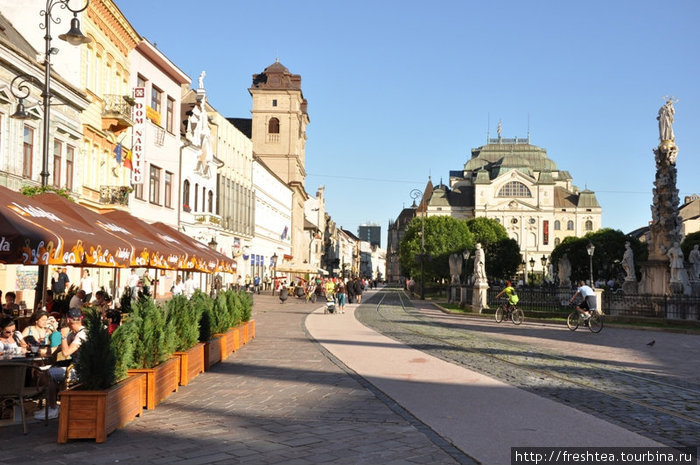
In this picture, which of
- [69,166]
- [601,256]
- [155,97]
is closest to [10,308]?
[69,166]

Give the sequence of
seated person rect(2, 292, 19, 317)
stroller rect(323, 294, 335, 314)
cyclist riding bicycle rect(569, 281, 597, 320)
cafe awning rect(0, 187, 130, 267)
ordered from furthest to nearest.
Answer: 1. stroller rect(323, 294, 335, 314)
2. cyclist riding bicycle rect(569, 281, 597, 320)
3. seated person rect(2, 292, 19, 317)
4. cafe awning rect(0, 187, 130, 267)

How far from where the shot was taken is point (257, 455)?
6.86 metres

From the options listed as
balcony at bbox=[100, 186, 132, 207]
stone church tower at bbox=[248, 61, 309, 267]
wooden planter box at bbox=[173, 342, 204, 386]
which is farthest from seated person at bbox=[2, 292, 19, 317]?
stone church tower at bbox=[248, 61, 309, 267]

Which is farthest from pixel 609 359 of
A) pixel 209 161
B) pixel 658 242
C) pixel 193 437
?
pixel 209 161

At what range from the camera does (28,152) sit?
23328 mm

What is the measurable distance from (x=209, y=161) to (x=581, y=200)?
128862 millimetres

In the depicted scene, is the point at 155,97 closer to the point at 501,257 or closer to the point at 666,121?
the point at 666,121

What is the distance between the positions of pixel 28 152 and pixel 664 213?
2647 cm

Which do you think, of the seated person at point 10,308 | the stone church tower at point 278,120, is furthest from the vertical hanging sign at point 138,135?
the stone church tower at point 278,120

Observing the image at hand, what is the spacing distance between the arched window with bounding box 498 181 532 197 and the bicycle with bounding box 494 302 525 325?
429 ft

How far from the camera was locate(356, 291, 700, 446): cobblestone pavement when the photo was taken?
29.0ft

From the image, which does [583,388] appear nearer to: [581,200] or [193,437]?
[193,437]

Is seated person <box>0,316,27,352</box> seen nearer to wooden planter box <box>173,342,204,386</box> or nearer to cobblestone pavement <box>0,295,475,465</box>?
cobblestone pavement <box>0,295,475,465</box>

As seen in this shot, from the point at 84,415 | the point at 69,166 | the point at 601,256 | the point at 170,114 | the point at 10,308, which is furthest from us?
the point at 601,256
